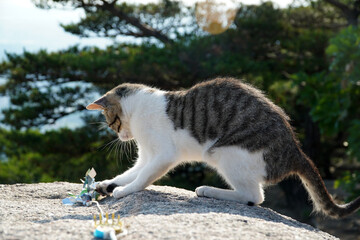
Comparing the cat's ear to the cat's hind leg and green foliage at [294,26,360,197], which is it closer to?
the cat's hind leg

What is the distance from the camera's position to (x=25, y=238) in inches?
72.2

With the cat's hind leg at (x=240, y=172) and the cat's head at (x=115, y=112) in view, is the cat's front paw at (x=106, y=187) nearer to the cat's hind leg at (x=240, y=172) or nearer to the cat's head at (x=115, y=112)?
the cat's head at (x=115, y=112)

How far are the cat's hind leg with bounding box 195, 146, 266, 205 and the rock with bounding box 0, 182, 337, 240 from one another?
63mm

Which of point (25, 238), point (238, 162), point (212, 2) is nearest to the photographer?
point (25, 238)

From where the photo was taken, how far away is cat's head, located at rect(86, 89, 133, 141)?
306 centimetres

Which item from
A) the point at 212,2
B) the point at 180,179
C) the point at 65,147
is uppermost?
the point at 212,2

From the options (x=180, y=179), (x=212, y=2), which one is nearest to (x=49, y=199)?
(x=180, y=179)

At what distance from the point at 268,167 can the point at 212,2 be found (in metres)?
4.54

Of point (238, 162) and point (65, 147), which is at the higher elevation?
point (238, 162)

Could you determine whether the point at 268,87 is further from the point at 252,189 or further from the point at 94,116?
the point at 252,189

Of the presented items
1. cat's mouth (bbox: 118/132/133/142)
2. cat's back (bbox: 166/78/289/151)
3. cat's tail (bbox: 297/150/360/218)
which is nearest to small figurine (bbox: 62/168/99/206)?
cat's mouth (bbox: 118/132/133/142)

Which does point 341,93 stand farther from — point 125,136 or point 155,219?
point 155,219

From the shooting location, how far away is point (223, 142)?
107 inches

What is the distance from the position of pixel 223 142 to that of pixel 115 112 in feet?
2.77
